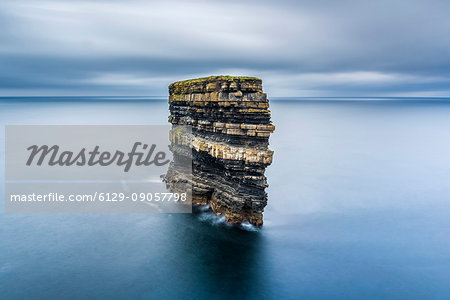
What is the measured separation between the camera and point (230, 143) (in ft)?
118

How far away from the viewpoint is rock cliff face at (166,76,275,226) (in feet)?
112

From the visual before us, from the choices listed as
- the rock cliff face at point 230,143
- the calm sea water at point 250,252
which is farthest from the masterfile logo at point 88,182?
the rock cliff face at point 230,143

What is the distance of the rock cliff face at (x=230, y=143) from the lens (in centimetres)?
3425

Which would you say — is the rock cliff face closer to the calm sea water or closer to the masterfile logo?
the calm sea water

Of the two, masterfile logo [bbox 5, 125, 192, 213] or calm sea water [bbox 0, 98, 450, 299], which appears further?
masterfile logo [bbox 5, 125, 192, 213]

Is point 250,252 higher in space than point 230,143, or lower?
lower

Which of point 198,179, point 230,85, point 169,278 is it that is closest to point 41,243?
point 169,278

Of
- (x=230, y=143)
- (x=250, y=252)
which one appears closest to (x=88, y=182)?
(x=230, y=143)

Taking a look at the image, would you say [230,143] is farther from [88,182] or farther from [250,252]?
[88,182]

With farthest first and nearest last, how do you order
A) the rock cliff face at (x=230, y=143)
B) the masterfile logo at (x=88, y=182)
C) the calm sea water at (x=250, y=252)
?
the masterfile logo at (x=88, y=182)
the rock cliff face at (x=230, y=143)
the calm sea water at (x=250, y=252)

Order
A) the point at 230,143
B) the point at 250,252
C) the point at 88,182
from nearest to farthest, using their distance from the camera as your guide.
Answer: the point at 250,252 < the point at 230,143 < the point at 88,182

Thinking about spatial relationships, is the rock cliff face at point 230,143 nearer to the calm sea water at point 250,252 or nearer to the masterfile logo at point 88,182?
Answer: the calm sea water at point 250,252

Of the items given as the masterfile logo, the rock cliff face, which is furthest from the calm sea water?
the rock cliff face

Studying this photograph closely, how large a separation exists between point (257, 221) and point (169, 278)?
1232 centimetres
